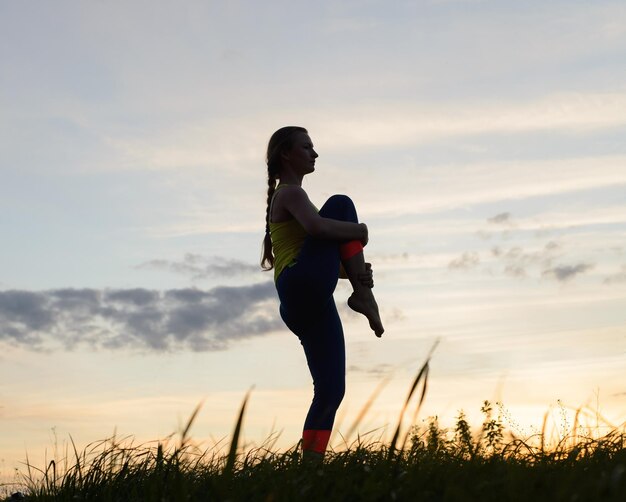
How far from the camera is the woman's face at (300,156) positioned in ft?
20.1

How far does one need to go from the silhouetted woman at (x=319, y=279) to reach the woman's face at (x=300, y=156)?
17cm

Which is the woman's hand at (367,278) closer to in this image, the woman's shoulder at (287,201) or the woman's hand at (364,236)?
the woman's hand at (364,236)

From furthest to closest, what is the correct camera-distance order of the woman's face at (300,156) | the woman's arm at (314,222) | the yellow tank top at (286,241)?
the woman's face at (300,156)
the yellow tank top at (286,241)
the woman's arm at (314,222)

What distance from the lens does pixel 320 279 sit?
5492 millimetres

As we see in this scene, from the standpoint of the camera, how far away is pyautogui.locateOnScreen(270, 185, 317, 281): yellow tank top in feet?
19.0

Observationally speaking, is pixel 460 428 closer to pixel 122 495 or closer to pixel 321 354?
pixel 321 354

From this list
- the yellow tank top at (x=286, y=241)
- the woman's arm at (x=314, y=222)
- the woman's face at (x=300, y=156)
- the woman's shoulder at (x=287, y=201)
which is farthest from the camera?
the woman's face at (x=300, y=156)

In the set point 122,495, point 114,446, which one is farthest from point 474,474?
point 114,446

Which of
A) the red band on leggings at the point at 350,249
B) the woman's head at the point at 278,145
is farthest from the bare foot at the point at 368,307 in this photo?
the woman's head at the point at 278,145

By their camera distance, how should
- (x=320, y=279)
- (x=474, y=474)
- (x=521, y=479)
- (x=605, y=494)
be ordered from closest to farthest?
(x=605, y=494) < (x=521, y=479) < (x=474, y=474) < (x=320, y=279)

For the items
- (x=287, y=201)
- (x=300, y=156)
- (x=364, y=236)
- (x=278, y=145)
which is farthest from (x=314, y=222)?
(x=278, y=145)

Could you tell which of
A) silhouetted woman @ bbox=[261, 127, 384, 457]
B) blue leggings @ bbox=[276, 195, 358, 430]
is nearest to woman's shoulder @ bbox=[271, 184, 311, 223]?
silhouetted woman @ bbox=[261, 127, 384, 457]

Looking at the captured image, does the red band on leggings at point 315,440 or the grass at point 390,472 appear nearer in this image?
the grass at point 390,472

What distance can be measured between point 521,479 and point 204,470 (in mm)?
2540
